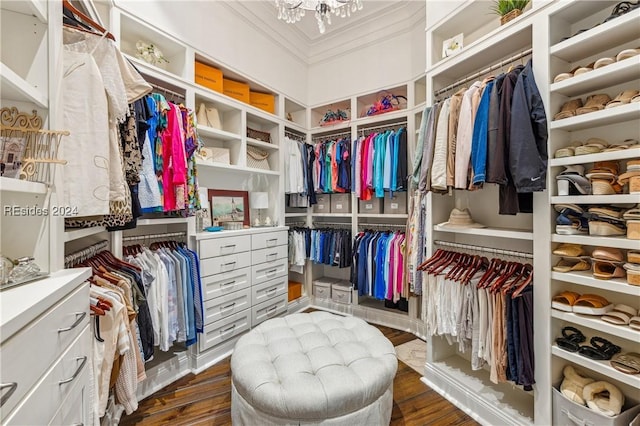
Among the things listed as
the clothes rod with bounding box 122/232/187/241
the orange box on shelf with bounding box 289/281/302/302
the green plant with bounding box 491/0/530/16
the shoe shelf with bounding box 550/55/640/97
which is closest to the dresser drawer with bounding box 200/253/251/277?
the clothes rod with bounding box 122/232/187/241

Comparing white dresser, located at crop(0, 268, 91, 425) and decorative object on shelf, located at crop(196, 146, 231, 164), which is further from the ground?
decorative object on shelf, located at crop(196, 146, 231, 164)

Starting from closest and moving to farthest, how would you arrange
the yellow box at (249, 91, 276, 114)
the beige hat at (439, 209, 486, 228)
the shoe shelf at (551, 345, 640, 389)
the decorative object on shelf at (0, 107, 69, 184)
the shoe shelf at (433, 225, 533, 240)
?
the decorative object on shelf at (0, 107, 69, 184) < the shoe shelf at (551, 345, 640, 389) < the shoe shelf at (433, 225, 533, 240) < the beige hat at (439, 209, 486, 228) < the yellow box at (249, 91, 276, 114)

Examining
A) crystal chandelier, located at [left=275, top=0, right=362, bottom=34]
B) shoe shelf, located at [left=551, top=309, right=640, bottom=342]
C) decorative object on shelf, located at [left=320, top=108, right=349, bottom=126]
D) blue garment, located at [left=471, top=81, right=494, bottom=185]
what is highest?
crystal chandelier, located at [left=275, top=0, right=362, bottom=34]

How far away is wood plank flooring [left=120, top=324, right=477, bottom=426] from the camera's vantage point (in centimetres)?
174

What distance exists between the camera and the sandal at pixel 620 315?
127 centimetres

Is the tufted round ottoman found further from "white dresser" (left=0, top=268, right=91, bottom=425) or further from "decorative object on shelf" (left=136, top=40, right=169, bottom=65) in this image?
"decorative object on shelf" (left=136, top=40, right=169, bottom=65)

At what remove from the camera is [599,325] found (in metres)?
1.29

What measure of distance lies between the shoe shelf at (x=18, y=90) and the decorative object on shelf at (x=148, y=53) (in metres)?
1.42

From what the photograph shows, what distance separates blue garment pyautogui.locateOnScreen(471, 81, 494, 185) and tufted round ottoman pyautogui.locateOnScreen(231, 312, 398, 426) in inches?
44.6

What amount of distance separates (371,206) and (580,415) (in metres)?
2.48

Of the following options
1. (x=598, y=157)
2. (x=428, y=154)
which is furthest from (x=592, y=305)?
(x=428, y=154)

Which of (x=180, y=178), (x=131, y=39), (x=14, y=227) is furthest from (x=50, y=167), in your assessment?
(x=131, y=39)

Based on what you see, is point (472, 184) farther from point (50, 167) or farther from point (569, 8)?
point (50, 167)

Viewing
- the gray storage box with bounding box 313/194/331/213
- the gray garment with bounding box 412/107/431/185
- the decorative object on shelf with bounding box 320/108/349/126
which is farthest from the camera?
the gray storage box with bounding box 313/194/331/213
